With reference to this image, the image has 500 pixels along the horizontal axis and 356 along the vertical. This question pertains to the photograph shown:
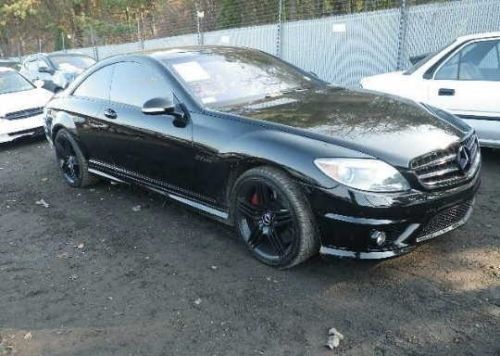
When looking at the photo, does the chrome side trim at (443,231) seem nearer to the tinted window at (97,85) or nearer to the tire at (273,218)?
the tire at (273,218)

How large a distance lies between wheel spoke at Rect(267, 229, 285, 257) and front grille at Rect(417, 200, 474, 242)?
92cm

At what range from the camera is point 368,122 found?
3650 mm

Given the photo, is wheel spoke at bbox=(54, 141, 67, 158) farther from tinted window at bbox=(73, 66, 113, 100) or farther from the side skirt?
the side skirt

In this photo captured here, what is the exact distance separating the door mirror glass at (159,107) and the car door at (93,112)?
1.11 meters

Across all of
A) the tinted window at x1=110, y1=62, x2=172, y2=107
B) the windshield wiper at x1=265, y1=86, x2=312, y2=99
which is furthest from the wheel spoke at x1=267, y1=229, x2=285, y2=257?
the tinted window at x1=110, y1=62, x2=172, y2=107

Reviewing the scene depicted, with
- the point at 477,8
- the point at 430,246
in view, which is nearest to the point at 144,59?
the point at 430,246

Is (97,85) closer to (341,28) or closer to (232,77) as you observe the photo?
(232,77)

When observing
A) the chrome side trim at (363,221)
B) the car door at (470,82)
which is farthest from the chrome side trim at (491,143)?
the chrome side trim at (363,221)

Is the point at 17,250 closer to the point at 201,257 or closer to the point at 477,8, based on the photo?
the point at 201,257

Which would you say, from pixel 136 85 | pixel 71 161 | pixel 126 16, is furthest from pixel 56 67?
pixel 126 16

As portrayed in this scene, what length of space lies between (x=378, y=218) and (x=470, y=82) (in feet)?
10.5

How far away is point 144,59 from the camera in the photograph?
4.75 m

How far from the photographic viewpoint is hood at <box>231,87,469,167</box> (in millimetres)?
3314

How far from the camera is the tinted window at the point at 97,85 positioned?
5.23 meters
